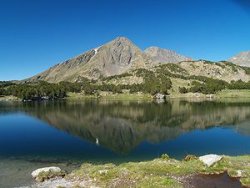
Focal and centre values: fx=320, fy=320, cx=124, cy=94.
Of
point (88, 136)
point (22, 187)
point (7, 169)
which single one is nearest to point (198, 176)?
point (22, 187)

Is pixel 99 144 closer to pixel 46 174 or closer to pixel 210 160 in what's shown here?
pixel 46 174

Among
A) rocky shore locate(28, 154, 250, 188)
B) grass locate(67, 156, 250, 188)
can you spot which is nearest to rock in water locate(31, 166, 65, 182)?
rocky shore locate(28, 154, 250, 188)

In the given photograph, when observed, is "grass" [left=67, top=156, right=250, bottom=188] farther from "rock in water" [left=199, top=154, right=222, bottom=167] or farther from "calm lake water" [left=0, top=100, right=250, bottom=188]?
"calm lake water" [left=0, top=100, right=250, bottom=188]

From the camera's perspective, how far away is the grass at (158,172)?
3462cm

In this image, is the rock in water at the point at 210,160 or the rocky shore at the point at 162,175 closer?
the rocky shore at the point at 162,175

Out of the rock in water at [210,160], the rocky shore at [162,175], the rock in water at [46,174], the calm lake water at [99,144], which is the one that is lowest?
the calm lake water at [99,144]

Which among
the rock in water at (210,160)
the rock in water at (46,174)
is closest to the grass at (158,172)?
the rock in water at (210,160)

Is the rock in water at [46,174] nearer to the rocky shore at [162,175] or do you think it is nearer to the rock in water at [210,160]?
the rocky shore at [162,175]

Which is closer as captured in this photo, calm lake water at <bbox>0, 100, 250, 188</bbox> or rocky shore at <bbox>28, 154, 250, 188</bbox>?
rocky shore at <bbox>28, 154, 250, 188</bbox>

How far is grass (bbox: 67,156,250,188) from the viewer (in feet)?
114

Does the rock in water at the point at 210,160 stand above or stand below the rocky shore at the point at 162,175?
above

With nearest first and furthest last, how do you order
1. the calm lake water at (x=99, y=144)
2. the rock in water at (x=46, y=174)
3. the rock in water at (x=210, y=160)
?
the rock in water at (x=46, y=174)
the rock in water at (x=210, y=160)
the calm lake water at (x=99, y=144)

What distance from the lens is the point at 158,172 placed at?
125 ft

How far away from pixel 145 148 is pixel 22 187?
37569 millimetres
